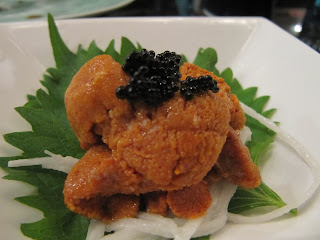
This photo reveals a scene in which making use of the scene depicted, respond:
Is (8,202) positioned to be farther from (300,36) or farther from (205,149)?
(300,36)

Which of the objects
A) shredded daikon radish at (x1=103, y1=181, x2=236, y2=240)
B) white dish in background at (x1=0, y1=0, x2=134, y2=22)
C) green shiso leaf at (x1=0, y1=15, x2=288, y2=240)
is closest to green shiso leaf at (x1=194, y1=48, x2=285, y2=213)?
→ green shiso leaf at (x1=0, y1=15, x2=288, y2=240)

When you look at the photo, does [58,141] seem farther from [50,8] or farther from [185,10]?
[185,10]

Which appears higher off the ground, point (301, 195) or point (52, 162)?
point (52, 162)

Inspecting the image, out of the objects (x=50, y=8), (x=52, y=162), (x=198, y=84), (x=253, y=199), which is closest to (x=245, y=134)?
(x=253, y=199)

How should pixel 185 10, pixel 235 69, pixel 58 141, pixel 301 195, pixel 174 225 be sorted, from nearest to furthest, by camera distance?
pixel 174 225
pixel 301 195
pixel 58 141
pixel 235 69
pixel 185 10

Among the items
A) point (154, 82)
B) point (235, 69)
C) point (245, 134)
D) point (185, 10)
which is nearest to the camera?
point (154, 82)

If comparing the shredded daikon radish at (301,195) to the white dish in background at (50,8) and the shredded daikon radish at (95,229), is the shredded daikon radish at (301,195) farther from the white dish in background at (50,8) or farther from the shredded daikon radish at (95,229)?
the white dish in background at (50,8)

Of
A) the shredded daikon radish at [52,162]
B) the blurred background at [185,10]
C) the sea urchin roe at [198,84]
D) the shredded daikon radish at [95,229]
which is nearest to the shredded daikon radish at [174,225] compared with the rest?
the shredded daikon radish at [95,229]
